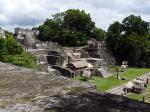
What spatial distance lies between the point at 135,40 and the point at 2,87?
64329mm

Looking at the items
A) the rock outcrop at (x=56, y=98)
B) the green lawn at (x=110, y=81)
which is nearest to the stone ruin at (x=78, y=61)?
the green lawn at (x=110, y=81)

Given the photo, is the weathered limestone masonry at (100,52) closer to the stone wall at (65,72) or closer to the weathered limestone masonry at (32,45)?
the weathered limestone masonry at (32,45)

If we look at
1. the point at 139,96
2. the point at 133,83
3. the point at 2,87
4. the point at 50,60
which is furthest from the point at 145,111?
the point at 50,60

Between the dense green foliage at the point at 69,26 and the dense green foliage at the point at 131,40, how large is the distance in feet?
26.9

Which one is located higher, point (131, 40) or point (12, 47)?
point (131, 40)

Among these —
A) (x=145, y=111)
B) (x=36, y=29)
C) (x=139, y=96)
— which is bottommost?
(x=139, y=96)

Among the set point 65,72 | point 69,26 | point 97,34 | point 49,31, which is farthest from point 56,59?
point 97,34

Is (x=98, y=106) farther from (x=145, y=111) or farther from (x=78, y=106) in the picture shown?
(x=145, y=111)

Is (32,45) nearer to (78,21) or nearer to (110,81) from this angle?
(110,81)

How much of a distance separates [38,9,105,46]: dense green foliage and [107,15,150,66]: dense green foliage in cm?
820

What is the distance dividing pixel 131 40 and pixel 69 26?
59.8ft

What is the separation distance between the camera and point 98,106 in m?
4.14

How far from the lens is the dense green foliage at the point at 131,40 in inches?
2694

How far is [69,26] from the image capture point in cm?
8256
